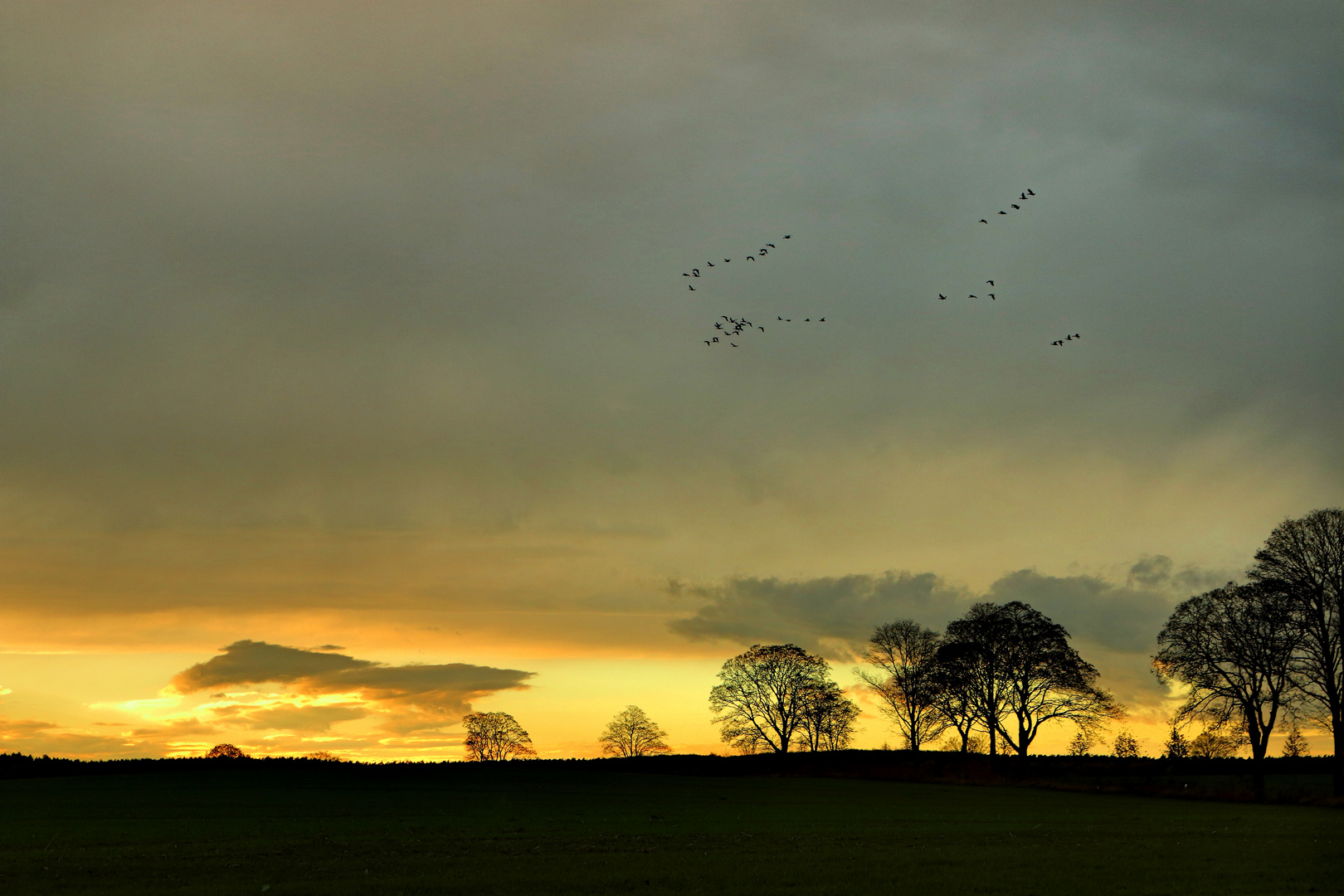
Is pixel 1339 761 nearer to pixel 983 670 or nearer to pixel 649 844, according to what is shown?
pixel 983 670

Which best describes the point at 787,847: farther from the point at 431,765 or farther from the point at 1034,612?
the point at 431,765

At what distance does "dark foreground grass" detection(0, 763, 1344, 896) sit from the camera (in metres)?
23.2

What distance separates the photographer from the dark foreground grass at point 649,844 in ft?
76.0

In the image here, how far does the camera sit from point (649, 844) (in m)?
32.2

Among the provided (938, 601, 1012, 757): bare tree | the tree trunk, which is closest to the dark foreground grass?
the tree trunk

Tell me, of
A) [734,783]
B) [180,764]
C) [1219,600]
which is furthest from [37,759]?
[1219,600]

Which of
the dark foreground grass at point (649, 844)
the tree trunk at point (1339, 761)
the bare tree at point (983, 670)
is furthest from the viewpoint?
the bare tree at point (983, 670)

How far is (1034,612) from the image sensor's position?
84.2 metres

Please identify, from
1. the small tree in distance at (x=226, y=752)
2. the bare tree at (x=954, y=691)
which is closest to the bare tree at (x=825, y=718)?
the bare tree at (x=954, y=691)

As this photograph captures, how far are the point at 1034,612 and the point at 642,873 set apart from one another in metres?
68.1

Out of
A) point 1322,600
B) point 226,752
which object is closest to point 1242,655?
point 1322,600

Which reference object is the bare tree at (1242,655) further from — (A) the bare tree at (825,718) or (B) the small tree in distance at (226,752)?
(B) the small tree in distance at (226,752)

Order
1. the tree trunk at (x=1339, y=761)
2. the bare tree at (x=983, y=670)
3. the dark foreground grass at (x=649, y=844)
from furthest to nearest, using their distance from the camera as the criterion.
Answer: the bare tree at (x=983, y=670)
the tree trunk at (x=1339, y=761)
the dark foreground grass at (x=649, y=844)

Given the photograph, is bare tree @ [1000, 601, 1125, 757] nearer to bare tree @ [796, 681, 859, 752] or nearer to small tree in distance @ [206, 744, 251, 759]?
bare tree @ [796, 681, 859, 752]
